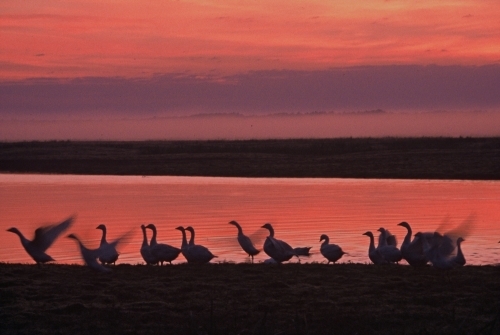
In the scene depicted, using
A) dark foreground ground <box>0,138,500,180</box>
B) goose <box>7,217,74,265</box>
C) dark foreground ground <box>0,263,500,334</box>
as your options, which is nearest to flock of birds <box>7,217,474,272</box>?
goose <box>7,217,74,265</box>

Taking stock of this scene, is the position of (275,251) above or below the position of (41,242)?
below

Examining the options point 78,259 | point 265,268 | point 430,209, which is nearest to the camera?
point 265,268

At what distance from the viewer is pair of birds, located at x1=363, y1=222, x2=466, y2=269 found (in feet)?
49.2

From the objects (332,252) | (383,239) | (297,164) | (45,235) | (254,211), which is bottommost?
(332,252)

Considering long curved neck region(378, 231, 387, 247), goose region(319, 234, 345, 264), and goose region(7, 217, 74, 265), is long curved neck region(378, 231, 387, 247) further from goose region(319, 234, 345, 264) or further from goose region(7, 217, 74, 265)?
goose region(7, 217, 74, 265)

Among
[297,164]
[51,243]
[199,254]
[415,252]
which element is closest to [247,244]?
[199,254]

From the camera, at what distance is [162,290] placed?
42.6 ft

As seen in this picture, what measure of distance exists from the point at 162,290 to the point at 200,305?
1271mm

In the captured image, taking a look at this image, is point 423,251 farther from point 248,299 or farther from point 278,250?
point 248,299

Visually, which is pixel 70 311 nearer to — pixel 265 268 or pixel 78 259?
pixel 265 268

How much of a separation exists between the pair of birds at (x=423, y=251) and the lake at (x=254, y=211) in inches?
40.1

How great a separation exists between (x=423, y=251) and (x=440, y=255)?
0.82 m

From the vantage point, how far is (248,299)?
40.2 feet

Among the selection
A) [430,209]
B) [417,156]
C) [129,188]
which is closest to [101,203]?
[129,188]
